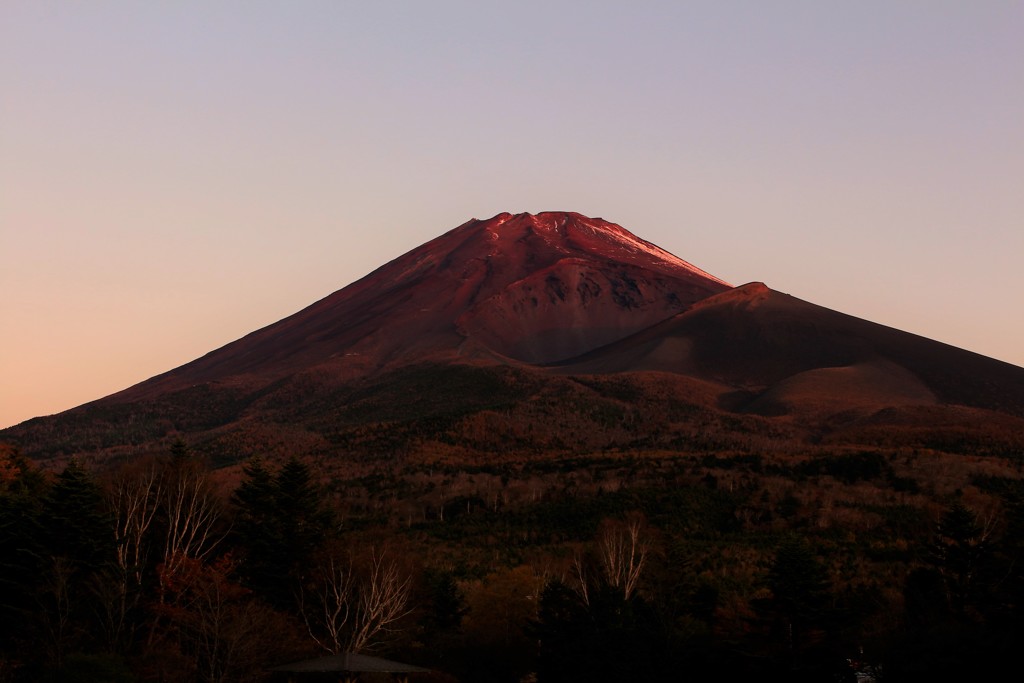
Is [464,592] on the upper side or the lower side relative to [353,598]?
lower

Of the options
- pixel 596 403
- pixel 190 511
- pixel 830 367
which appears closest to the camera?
pixel 190 511

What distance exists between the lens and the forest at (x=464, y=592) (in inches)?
1793

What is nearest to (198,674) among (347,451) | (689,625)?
(689,625)

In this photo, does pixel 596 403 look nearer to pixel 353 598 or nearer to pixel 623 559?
pixel 623 559

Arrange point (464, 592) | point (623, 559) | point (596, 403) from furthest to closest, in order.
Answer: point (596, 403)
point (464, 592)
point (623, 559)

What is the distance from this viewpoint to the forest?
149 ft

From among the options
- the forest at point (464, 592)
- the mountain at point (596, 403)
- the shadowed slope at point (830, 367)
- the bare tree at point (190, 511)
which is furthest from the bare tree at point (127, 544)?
the shadowed slope at point (830, 367)

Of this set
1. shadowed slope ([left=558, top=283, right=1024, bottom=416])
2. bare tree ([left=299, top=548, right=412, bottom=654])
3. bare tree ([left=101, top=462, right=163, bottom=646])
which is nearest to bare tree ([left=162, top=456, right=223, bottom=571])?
bare tree ([left=101, top=462, right=163, bottom=646])

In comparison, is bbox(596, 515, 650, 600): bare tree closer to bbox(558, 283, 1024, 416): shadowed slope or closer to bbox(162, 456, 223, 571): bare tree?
bbox(162, 456, 223, 571): bare tree

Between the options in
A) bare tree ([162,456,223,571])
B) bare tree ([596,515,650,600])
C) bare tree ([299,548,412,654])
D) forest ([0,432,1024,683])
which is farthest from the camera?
bare tree ([162,456,223,571])

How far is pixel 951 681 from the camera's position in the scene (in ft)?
137

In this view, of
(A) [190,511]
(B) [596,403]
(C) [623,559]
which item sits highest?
(B) [596,403]

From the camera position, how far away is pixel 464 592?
6412cm

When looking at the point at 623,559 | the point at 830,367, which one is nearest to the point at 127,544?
the point at 623,559
